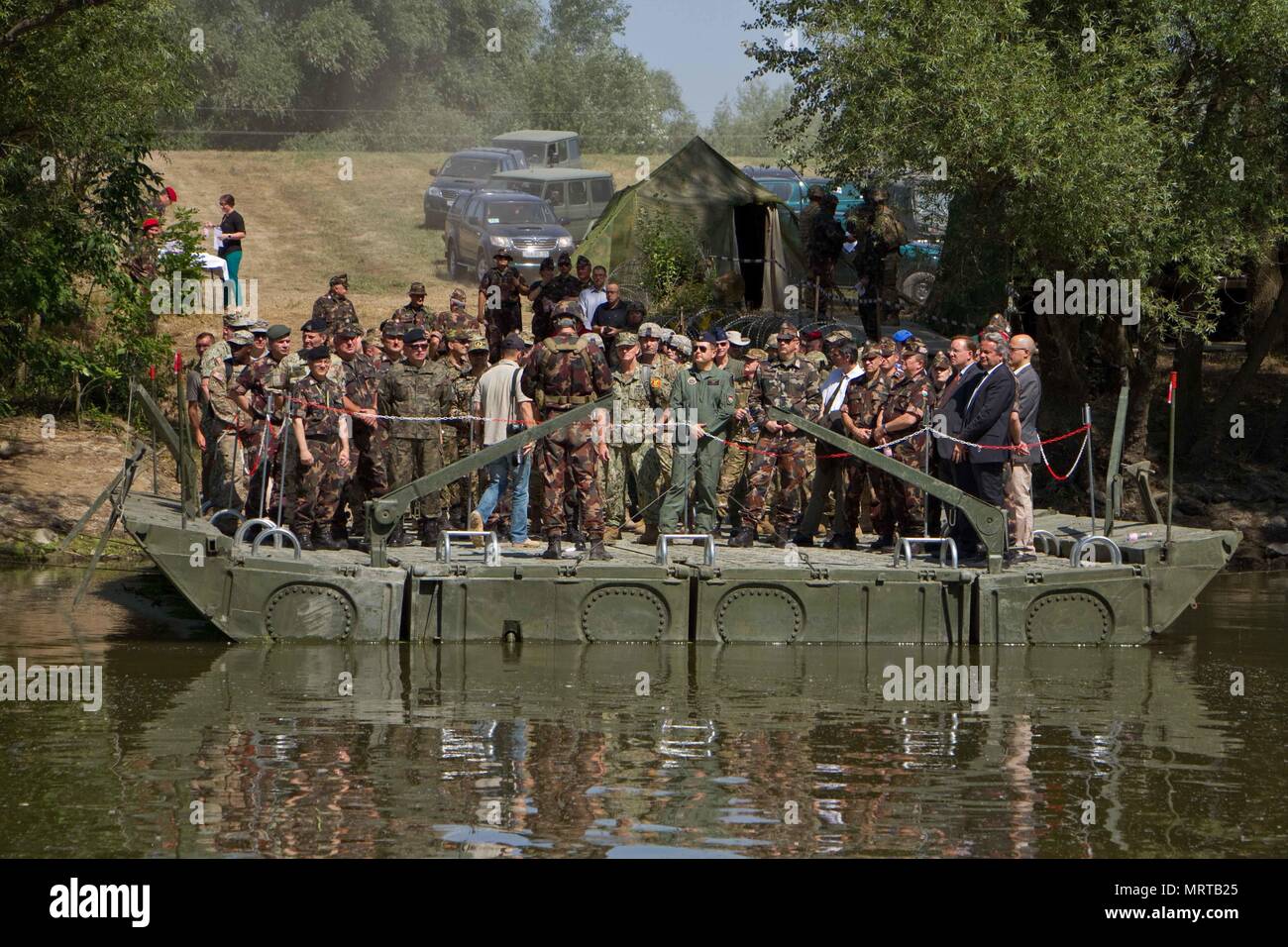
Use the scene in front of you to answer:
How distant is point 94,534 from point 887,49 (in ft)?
34.3

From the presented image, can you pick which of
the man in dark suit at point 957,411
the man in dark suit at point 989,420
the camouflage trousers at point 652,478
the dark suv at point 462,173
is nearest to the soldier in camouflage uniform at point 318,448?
the camouflage trousers at point 652,478

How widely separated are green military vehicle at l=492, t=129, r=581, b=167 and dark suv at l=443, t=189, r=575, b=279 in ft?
35.0

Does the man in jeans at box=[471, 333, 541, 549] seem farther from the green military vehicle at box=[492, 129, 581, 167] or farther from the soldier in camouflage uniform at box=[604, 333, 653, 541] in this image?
the green military vehicle at box=[492, 129, 581, 167]

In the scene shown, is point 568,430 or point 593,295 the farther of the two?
point 593,295

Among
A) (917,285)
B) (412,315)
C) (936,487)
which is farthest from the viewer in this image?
(917,285)

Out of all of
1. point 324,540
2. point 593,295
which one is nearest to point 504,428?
point 324,540

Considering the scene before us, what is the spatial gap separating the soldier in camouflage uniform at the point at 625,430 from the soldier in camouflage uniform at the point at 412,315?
242 centimetres

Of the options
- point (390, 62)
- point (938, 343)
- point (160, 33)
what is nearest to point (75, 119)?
point (160, 33)

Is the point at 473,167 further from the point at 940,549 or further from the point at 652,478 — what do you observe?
the point at 940,549

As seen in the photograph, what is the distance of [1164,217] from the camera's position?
71.5ft

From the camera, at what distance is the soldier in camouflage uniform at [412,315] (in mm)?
18781

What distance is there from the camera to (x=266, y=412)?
1598cm

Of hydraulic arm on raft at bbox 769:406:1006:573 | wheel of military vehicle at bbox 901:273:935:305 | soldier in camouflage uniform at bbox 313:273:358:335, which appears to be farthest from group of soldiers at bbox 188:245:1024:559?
wheel of military vehicle at bbox 901:273:935:305

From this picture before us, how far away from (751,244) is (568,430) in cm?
1261
